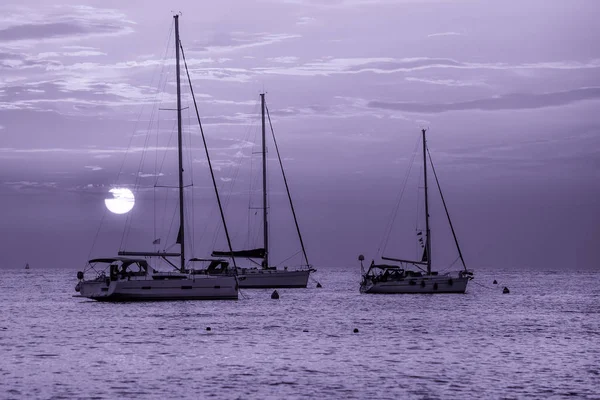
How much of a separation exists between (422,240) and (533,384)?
57887mm

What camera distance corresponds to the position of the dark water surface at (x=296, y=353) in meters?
35.1

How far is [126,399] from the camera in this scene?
3256 centimetres

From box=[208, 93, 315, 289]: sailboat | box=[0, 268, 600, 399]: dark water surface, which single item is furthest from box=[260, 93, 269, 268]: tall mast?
box=[0, 268, 600, 399]: dark water surface

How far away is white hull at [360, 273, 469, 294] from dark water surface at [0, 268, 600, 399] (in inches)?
497

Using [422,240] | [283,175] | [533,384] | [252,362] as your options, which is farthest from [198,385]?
[283,175]

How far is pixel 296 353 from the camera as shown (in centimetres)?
4728

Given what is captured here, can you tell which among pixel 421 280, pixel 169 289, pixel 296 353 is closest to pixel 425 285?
pixel 421 280

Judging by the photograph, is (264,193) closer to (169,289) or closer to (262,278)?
(262,278)

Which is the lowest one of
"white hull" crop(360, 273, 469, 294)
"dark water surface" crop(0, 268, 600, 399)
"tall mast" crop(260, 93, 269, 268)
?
"dark water surface" crop(0, 268, 600, 399)

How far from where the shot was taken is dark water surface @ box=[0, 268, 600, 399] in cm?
3509

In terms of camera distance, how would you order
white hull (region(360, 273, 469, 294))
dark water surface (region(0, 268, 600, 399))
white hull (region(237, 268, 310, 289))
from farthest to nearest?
white hull (region(237, 268, 310, 289)), white hull (region(360, 273, 469, 294)), dark water surface (region(0, 268, 600, 399))

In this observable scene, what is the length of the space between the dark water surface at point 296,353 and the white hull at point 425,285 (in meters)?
12.6

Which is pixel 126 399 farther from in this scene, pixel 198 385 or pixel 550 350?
pixel 550 350

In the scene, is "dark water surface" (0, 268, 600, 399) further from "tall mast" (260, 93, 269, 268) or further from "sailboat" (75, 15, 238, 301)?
"tall mast" (260, 93, 269, 268)
